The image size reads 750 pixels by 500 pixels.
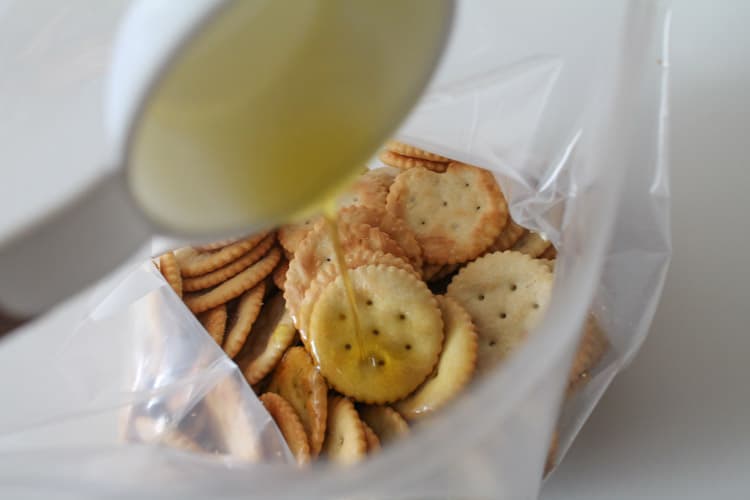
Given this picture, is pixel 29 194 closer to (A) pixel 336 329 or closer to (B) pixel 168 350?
(B) pixel 168 350

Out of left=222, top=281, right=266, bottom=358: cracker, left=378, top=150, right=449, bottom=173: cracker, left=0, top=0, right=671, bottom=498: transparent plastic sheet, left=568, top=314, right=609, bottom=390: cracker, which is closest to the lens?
left=0, top=0, right=671, bottom=498: transparent plastic sheet

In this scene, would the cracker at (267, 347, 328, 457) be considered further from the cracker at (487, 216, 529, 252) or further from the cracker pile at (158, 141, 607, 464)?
the cracker at (487, 216, 529, 252)

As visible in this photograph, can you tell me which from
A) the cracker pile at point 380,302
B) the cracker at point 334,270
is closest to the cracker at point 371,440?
the cracker pile at point 380,302

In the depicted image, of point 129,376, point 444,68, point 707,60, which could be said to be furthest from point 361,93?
point 707,60

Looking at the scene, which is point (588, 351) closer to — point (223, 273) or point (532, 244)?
point (532, 244)

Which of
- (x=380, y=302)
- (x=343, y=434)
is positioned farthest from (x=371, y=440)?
(x=380, y=302)

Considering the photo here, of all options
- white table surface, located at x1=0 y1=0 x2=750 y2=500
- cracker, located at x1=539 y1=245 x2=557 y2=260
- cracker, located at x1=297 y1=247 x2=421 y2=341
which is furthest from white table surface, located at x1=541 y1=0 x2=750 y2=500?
cracker, located at x1=297 y1=247 x2=421 y2=341
